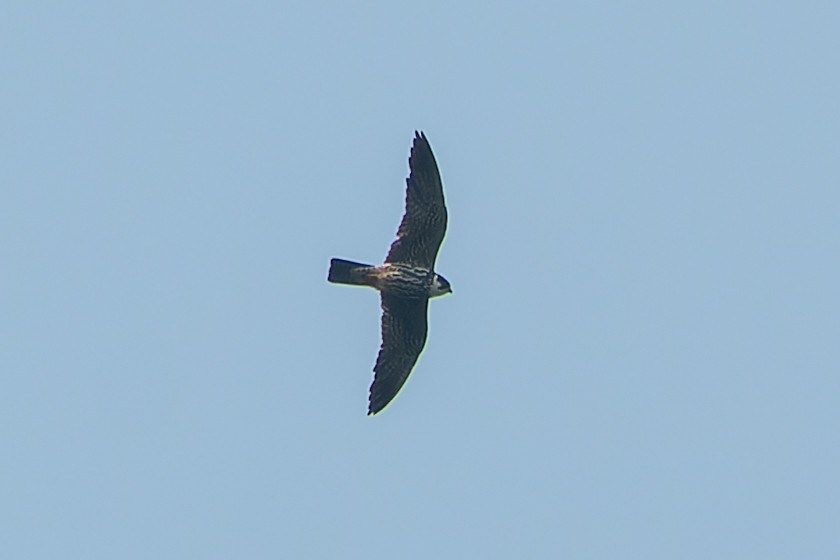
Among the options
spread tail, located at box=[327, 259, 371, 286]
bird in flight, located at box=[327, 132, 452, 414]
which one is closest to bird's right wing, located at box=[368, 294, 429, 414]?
bird in flight, located at box=[327, 132, 452, 414]

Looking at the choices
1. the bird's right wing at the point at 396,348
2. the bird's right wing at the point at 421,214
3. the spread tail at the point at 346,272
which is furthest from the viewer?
the bird's right wing at the point at 396,348

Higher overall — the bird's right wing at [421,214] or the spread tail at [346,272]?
the bird's right wing at [421,214]

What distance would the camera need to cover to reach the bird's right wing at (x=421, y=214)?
40.3 m

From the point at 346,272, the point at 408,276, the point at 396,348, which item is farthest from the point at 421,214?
the point at 396,348

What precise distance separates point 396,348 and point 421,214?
2.30 metres

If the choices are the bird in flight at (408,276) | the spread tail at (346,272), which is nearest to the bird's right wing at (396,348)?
the bird in flight at (408,276)

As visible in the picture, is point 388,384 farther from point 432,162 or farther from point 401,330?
point 432,162

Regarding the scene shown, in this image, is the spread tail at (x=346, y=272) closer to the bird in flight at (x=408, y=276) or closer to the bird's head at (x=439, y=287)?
the bird in flight at (x=408, y=276)

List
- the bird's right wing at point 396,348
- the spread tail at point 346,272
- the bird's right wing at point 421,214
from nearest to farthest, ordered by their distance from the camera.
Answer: the bird's right wing at point 421,214, the spread tail at point 346,272, the bird's right wing at point 396,348

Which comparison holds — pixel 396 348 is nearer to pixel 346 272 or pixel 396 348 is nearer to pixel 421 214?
pixel 346 272

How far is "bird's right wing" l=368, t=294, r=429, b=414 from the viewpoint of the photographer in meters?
41.2

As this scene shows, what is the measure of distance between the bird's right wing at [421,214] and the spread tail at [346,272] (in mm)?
503

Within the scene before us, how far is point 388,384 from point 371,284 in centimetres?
172

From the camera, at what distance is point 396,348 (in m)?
41.2
